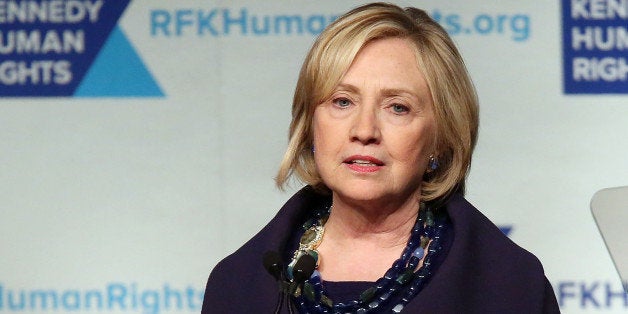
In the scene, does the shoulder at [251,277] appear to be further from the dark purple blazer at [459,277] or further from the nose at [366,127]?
the nose at [366,127]

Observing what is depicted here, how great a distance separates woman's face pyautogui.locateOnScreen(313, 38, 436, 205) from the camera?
243 centimetres

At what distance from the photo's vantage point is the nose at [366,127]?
94.7 inches

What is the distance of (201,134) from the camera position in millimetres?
4086

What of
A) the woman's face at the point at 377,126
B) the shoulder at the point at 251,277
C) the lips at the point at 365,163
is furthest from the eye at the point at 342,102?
the shoulder at the point at 251,277

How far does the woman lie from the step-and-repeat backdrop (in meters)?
1.48

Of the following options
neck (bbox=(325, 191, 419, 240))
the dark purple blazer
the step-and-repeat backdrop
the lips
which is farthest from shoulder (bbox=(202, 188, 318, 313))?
the step-and-repeat backdrop

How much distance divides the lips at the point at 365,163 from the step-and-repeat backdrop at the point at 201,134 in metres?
1.64

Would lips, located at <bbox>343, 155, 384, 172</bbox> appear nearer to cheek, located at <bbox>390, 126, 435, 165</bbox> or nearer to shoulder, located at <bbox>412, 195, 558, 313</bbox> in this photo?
cheek, located at <bbox>390, 126, 435, 165</bbox>

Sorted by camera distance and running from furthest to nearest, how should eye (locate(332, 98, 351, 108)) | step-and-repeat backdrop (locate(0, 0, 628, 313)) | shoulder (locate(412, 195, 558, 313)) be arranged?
1. step-and-repeat backdrop (locate(0, 0, 628, 313))
2. eye (locate(332, 98, 351, 108))
3. shoulder (locate(412, 195, 558, 313))

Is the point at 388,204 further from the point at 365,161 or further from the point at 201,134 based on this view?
the point at 201,134

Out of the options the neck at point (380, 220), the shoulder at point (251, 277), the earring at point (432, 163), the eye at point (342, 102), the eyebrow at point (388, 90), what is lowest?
the shoulder at point (251, 277)

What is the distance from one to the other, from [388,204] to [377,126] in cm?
18

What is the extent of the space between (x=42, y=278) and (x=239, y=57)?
97 cm

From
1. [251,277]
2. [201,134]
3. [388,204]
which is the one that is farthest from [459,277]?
[201,134]
